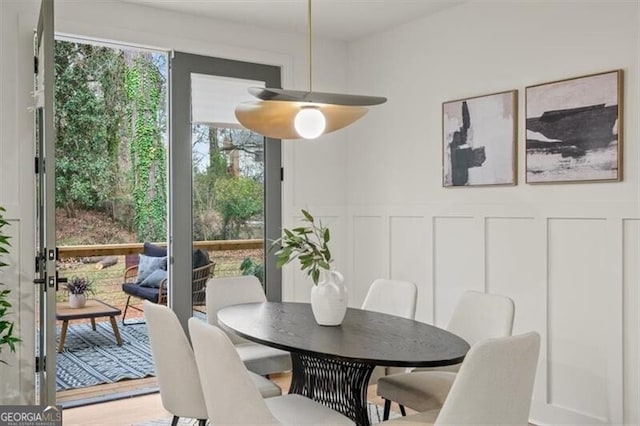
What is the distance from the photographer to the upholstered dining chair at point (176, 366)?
2.59 m

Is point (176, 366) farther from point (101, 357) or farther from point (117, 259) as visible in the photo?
point (117, 259)

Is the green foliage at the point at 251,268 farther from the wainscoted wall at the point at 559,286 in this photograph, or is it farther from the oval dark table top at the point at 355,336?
the oval dark table top at the point at 355,336

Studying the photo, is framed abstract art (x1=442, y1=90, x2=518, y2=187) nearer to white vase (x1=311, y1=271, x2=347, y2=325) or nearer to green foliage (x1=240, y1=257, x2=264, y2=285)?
white vase (x1=311, y1=271, x2=347, y2=325)

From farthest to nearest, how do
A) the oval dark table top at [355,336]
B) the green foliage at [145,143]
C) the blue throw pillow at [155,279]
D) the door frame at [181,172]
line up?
the green foliage at [145,143]
the blue throw pillow at [155,279]
the door frame at [181,172]
the oval dark table top at [355,336]

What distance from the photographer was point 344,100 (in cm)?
272

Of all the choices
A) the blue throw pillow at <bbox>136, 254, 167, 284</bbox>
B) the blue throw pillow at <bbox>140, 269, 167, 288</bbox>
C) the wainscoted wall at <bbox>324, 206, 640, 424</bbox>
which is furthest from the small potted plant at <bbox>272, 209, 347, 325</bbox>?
the blue throw pillow at <bbox>136, 254, 167, 284</bbox>

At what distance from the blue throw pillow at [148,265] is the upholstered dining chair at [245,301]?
8.35ft

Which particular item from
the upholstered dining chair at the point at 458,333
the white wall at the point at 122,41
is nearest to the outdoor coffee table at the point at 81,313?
the white wall at the point at 122,41

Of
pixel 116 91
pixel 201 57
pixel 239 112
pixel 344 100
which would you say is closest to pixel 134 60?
pixel 116 91

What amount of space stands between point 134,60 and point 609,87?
452 cm

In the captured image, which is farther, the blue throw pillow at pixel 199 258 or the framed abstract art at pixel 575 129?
the blue throw pillow at pixel 199 258

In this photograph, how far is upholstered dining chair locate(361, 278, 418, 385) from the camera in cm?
339

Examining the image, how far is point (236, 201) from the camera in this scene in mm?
4625

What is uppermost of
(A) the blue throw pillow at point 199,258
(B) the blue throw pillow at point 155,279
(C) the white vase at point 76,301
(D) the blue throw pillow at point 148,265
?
(A) the blue throw pillow at point 199,258
